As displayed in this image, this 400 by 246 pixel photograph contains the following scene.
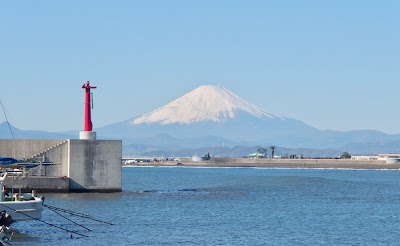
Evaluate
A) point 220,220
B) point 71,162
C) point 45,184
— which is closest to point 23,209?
point 220,220

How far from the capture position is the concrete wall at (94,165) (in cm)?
5794

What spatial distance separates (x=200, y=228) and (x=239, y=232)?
2448 mm

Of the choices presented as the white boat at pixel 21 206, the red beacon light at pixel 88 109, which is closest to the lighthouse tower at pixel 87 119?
the red beacon light at pixel 88 109

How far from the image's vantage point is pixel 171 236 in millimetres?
39250

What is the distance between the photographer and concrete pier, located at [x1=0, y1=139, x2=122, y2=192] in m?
57.7

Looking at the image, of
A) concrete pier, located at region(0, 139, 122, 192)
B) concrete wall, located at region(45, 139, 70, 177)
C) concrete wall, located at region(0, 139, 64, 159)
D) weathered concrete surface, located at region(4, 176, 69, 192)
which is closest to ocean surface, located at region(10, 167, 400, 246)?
weathered concrete surface, located at region(4, 176, 69, 192)

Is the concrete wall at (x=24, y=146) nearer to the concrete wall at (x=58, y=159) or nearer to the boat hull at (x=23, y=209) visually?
the concrete wall at (x=58, y=159)

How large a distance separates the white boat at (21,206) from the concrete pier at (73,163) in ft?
53.1

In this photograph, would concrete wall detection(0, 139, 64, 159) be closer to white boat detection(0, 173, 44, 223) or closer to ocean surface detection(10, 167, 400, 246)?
ocean surface detection(10, 167, 400, 246)

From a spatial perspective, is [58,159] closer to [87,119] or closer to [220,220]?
[87,119]

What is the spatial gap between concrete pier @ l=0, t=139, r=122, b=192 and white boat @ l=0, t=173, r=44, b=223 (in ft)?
53.1

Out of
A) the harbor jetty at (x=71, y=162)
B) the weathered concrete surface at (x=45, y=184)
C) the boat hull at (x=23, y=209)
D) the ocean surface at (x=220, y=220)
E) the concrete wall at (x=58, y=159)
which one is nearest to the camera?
the ocean surface at (x=220, y=220)

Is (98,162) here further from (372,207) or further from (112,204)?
(372,207)

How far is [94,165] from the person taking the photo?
5822cm
